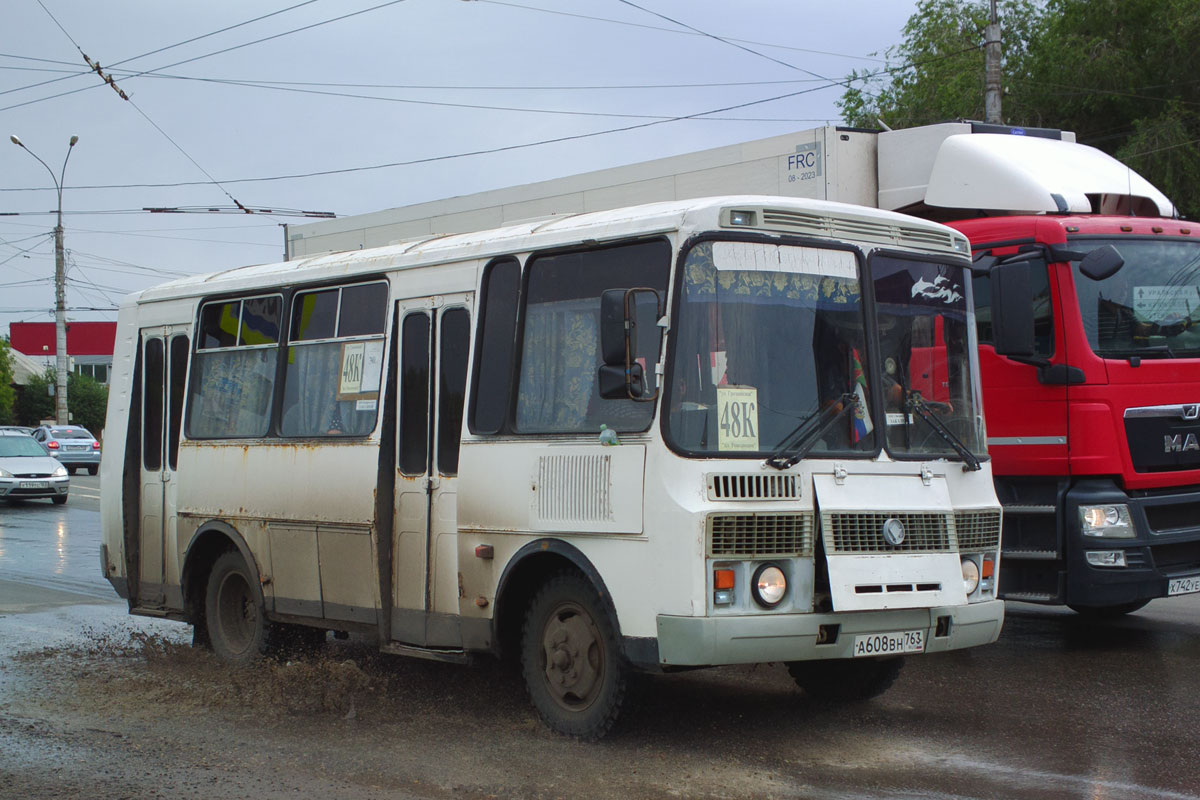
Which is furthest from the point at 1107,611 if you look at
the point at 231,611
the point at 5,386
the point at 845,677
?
the point at 5,386

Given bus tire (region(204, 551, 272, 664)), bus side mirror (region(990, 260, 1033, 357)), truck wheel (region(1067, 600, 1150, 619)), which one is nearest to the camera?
bus side mirror (region(990, 260, 1033, 357))

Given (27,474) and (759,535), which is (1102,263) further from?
(27,474)

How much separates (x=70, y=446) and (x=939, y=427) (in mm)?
38753

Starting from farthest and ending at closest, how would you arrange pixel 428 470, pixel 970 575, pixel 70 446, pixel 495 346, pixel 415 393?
pixel 70 446
pixel 415 393
pixel 428 470
pixel 495 346
pixel 970 575

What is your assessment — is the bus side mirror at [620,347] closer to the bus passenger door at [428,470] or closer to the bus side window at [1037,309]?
the bus passenger door at [428,470]

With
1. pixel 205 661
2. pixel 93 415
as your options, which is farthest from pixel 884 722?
pixel 93 415

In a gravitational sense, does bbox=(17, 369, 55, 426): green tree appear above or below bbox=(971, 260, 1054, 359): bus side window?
above

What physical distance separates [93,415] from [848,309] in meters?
80.9

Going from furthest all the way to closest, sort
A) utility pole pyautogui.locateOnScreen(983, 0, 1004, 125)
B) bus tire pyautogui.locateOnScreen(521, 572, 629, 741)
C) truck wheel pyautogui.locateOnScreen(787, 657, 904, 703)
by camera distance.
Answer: utility pole pyautogui.locateOnScreen(983, 0, 1004, 125) → truck wheel pyautogui.locateOnScreen(787, 657, 904, 703) → bus tire pyautogui.locateOnScreen(521, 572, 629, 741)

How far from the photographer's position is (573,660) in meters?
7.17

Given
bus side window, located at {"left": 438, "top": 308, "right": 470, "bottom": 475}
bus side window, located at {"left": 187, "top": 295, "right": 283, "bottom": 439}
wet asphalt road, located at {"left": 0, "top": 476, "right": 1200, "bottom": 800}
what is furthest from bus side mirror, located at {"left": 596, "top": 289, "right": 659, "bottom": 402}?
bus side window, located at {"left": 187, "top": 295, "right": 283, "bottom": 439}

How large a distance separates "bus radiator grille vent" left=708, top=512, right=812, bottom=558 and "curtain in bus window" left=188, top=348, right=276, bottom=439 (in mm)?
4177

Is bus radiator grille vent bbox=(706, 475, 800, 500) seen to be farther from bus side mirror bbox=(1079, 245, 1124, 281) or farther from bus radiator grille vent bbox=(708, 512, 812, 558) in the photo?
bus side mirror bbox=(1079, 245, 1124, 281)

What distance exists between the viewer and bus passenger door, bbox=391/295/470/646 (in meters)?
8.00
